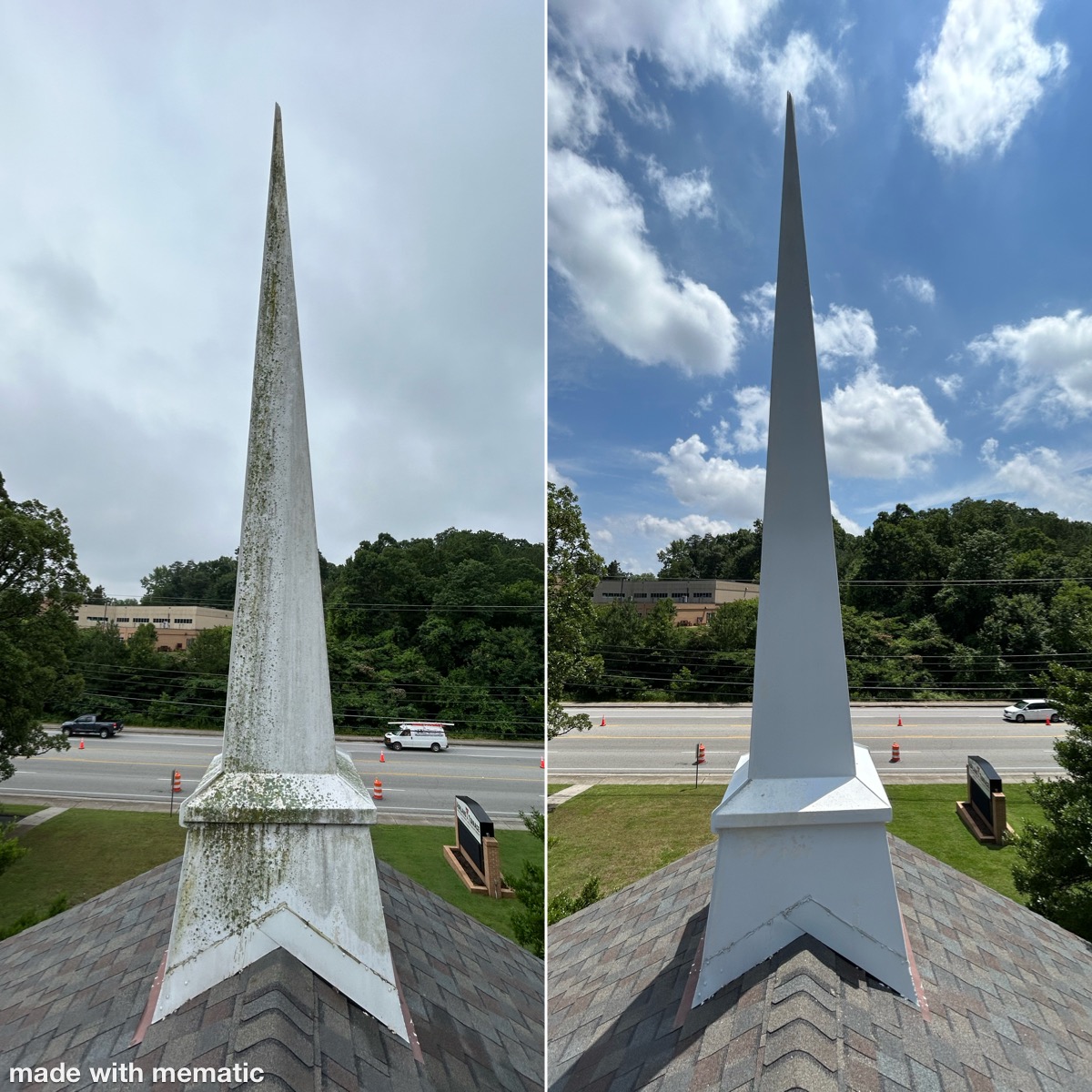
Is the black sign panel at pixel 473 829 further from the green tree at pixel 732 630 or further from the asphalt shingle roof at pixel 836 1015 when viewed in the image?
the green tree at pixel 732 630

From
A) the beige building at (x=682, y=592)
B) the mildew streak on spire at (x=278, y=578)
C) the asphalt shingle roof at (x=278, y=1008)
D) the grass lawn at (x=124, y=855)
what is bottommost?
the grass lawn at (x=124, y=855)

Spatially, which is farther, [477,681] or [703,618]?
[703,618]

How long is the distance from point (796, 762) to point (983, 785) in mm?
16921

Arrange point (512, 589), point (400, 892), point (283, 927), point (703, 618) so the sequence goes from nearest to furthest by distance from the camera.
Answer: point (283, 927), point (400, 892), point (512, 589), point (703, 618)

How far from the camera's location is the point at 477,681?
108 ft

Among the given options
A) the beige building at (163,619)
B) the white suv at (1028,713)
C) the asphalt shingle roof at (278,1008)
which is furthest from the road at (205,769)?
the white suv at (1028,713)

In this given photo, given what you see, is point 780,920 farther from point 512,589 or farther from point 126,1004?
point 512,589

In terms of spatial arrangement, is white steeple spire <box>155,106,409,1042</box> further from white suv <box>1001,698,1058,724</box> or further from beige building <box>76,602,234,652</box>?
white suv <box>1001,698,1058,724</box>

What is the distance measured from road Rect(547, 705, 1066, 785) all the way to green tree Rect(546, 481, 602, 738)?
297 inches

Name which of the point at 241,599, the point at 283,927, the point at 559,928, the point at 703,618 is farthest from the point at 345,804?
the point at 703,618

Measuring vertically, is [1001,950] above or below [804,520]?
below

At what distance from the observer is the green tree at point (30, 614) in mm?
14523

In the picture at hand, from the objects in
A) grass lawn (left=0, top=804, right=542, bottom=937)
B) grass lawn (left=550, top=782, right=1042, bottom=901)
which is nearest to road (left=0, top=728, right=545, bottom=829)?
grass lawn (left=0, top=804, right=542, bottom=937)

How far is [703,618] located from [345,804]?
42.6 meters
